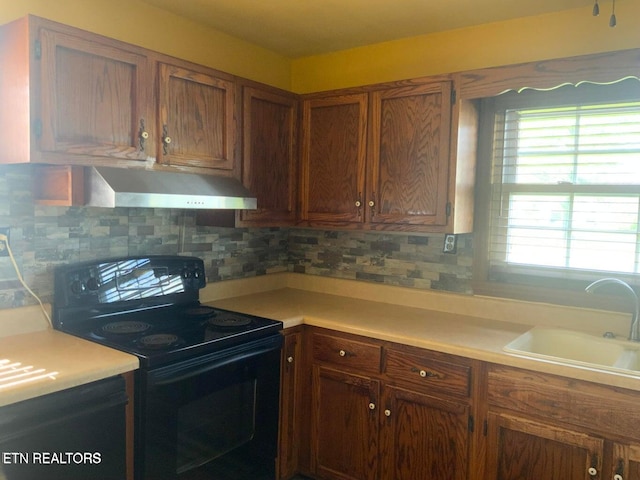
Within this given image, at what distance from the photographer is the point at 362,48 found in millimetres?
2881

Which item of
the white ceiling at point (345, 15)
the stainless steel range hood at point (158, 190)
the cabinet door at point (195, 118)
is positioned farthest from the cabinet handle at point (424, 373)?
the white ceiling at point (345, 15)

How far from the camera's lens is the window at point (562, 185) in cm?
219

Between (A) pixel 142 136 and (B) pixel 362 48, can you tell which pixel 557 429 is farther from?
(B) pixel 362 48

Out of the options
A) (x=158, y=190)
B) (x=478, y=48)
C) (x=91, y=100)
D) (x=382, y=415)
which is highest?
(x=478, y=48)

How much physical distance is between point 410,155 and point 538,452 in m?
1.37

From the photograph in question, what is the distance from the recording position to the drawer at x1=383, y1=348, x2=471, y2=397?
6.62ft

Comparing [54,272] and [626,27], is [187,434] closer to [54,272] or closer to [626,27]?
[54,272]

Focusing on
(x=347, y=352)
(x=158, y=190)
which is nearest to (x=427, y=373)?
(x=347, y=352)

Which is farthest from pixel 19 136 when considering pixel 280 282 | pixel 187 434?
pixel 280 282

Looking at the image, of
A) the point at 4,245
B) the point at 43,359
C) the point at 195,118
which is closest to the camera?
the point at 43,359

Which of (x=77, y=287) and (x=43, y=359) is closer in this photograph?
(x=43, y=359)

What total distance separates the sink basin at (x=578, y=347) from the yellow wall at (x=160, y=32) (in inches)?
79.9

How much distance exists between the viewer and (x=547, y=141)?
2.38 m

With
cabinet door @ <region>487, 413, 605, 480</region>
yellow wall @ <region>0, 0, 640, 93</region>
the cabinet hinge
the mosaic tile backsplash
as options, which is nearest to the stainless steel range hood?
the cabinet hinge
